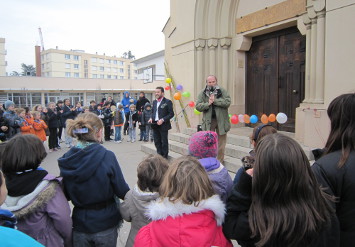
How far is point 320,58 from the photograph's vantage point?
5.63 metres

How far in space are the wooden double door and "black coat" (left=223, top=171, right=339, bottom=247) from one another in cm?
582

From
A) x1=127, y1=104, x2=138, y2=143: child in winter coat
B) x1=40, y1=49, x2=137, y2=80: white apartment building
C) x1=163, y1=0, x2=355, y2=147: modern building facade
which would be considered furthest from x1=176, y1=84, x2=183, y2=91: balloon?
x1=40, y1=49, x2=137, y2=80: white apartment building

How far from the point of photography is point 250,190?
1528mm

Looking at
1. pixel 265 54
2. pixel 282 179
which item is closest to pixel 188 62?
pixel 265 54

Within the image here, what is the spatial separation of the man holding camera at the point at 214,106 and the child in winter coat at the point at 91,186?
337 cm

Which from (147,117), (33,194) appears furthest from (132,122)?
(33,194)

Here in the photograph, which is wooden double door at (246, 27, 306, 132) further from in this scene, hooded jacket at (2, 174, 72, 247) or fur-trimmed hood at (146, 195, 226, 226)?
hooded jacket at (2, 174, 72, 247)

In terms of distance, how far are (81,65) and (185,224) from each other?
3310 inches

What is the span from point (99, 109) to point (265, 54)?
21.8 ft

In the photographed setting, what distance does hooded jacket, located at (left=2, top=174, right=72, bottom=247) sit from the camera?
200 cm

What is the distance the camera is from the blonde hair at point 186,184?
161cm

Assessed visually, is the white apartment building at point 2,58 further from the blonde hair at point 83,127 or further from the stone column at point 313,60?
the blonde hair at point 83,127

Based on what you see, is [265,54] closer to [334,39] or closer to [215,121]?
[334,39]

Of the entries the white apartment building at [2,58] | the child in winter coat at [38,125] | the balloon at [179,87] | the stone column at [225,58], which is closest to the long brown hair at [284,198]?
the stone column at [225,58]
